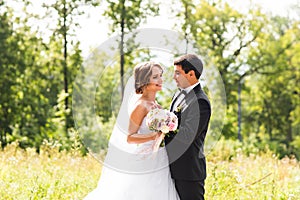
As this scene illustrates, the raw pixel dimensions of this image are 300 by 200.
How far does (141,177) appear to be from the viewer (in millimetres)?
4496

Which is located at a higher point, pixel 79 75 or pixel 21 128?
pixel 79 75

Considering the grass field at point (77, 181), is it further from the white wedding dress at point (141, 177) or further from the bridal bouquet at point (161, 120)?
the bridal bouquet at point (161, 120)

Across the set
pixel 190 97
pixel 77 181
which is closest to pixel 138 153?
pixel 190 97

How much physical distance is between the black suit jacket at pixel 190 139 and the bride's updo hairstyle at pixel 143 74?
374 mm

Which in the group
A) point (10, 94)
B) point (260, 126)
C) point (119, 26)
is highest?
point (119, 26)

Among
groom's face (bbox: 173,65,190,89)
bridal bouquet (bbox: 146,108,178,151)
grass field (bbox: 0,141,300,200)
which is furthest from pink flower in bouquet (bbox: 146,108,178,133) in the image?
grass field (bbox: 0,141,300,200)

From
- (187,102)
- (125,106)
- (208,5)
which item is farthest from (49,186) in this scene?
(208,5)

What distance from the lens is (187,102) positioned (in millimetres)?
4203

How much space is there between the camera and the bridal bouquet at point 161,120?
4.00 m

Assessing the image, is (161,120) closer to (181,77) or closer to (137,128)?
(137,128)

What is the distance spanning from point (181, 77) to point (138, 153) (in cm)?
73

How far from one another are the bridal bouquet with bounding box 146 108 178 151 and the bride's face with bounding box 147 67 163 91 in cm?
19

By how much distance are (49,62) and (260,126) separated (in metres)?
15.0

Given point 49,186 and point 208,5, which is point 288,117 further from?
point 49,186
